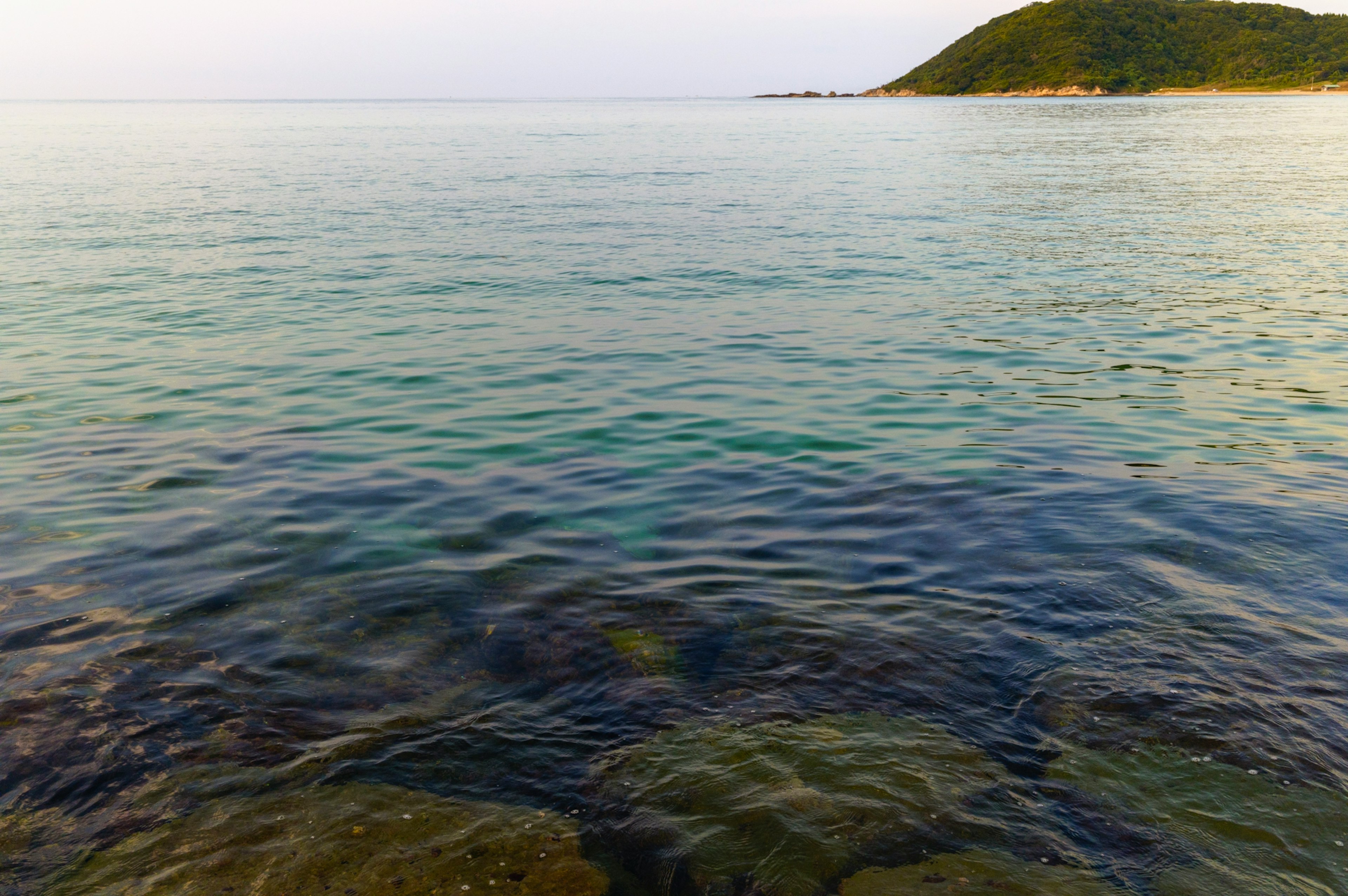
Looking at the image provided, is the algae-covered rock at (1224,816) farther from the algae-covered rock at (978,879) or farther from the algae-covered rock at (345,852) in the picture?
the algae-covered rock at (345,852)

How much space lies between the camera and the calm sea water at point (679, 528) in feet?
16.9

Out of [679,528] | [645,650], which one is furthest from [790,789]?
[679,528]

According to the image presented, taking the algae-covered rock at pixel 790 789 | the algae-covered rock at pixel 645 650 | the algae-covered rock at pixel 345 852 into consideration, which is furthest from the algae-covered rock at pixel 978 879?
the algae-covered rock at pixel 645 650

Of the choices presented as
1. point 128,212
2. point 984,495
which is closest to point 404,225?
point 128,212

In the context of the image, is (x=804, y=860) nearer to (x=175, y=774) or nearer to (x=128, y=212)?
(x=175, y=774)

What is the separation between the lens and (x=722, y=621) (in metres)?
7.03

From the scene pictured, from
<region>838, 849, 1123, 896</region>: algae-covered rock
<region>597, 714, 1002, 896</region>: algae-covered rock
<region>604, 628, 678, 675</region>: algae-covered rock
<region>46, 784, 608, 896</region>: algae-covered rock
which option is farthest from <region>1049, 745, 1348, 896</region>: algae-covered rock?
<region>46, 784, 608, 896</region>: algae-covered rock

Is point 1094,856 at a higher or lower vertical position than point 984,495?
higher

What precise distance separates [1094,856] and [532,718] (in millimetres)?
3353

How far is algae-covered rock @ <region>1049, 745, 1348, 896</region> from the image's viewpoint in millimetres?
4109

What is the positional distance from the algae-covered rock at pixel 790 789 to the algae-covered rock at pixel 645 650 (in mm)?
846

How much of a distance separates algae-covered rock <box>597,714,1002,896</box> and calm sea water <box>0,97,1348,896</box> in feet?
0.25

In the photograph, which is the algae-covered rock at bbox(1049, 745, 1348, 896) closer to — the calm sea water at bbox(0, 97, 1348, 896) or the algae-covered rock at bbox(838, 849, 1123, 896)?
the calm sea water at bbox(0, 97, 1348, 896)

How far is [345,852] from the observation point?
442 centimetres
